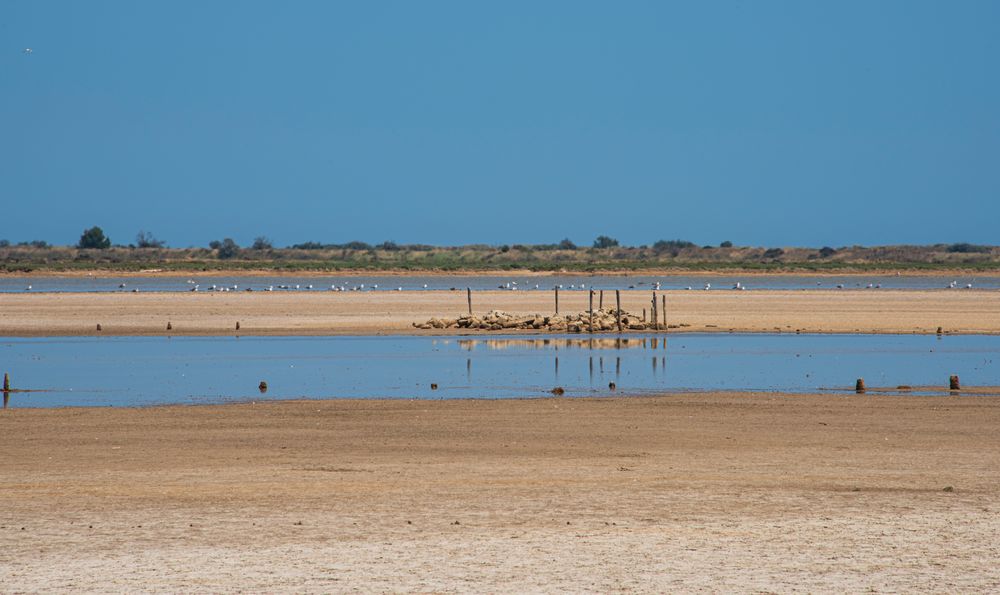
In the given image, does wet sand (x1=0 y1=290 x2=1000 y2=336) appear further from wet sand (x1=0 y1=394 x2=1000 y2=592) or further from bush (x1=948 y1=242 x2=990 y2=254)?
bush (x1=948 y1=242 x2=990 y2=254)

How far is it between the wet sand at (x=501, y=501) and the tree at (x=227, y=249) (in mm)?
144435

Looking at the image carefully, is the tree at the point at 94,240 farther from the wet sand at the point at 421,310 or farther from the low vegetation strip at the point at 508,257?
the wet sand at the point at 421,310

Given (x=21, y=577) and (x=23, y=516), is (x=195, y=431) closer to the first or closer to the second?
(x=23, y=516)

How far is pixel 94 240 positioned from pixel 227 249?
1661 cm

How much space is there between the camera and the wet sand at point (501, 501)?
31.6 feet

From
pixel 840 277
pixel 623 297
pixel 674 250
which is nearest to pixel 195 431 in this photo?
pixel 623 297

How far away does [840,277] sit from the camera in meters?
111

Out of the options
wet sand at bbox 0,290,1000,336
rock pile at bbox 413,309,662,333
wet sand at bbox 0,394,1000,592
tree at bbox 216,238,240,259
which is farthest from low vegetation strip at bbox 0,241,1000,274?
wet sand at bbox 0,394,1000,592

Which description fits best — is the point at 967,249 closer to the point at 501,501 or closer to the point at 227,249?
the point at 227,249

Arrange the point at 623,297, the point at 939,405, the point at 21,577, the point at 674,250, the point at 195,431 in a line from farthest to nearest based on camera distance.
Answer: the point at 674,250, the point at 623,297, the point at 939,405, the point at 195,431, the point at 21,577

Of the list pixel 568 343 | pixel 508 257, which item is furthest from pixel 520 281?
pixel 568 343

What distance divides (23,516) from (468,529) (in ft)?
13.1

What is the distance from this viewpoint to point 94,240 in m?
167

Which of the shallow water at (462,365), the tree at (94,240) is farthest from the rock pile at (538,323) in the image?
the tree at (94,240)
